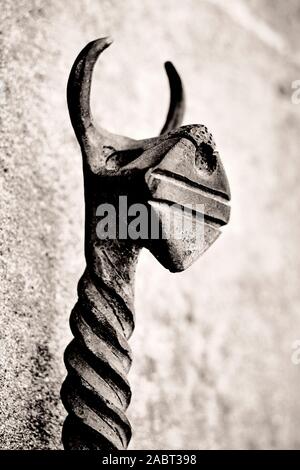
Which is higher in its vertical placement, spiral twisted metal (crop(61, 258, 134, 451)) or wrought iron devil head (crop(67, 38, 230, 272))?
wrought iron devil head (crop(67, 38, 230, 272))

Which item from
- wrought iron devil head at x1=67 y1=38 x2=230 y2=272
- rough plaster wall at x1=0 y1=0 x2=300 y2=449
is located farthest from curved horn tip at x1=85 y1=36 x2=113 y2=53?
rough plaster wall at x1=0 y1=0 x2=300 y2=449

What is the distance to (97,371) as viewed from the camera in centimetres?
37

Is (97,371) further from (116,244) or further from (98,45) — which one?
(98,45)

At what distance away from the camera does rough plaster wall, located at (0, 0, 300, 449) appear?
0.45 metres

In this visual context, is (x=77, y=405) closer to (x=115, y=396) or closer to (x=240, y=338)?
(x=115, y=396)

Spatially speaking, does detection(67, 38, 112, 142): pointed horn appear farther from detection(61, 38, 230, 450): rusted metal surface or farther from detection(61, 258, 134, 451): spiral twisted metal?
detection(61, 258, 134, 451): spiral twisted metal

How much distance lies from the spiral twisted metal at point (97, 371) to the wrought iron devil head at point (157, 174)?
39mm

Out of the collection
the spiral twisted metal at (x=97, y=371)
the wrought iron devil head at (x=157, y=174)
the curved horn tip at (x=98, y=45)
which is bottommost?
the spiral twisted metal at (x=97, y=371)

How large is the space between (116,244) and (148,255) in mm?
179

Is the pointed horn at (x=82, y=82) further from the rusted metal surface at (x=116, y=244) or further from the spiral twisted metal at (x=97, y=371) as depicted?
the spiral twisted metal at (x=97, y=371)

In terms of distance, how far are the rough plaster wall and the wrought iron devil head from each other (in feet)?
0.29

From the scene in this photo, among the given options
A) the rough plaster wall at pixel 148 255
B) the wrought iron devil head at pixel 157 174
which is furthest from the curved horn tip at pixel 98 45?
the rough plaster wall at pixel 148 255

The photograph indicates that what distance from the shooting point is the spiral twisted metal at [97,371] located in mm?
365

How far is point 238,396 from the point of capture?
2.13 feet
